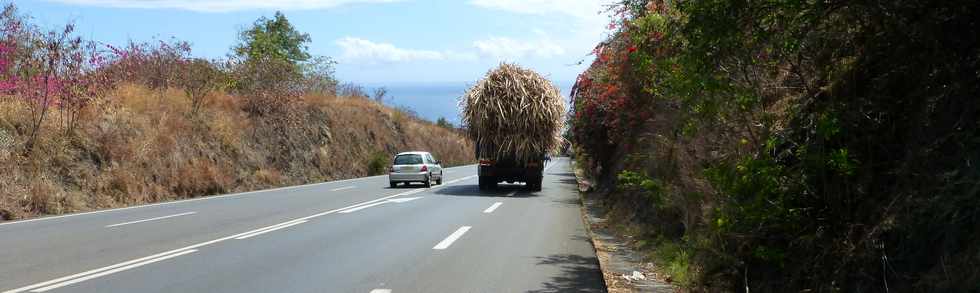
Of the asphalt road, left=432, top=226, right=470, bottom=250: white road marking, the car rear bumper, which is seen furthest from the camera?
the car rear bumper

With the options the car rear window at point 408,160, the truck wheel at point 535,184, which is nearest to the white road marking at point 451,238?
the truck wheel at point 535,184

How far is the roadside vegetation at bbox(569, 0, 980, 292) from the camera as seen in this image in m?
4.44

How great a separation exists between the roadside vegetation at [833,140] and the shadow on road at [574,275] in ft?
3.18

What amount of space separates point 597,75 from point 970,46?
508 inches

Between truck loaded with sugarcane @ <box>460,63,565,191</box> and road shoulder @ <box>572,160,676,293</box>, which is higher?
truck loaded with sugarcane @ <box>460,63,565,191</box>

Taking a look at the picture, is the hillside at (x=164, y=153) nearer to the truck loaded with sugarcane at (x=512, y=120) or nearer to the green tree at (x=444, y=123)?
the truck loaded with sugarcane at (x=512, y=120)

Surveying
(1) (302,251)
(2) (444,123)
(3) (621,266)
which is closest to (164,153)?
(1) (302,251)

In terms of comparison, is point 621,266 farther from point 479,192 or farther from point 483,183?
point 483,183

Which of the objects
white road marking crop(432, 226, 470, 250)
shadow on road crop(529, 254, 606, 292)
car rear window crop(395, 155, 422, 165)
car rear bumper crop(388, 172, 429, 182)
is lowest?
shadow on road crop(529, 254, 606, 292)

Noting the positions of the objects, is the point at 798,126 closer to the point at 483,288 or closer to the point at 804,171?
the point at 804,171

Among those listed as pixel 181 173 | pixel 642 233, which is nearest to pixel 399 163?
pixel 181 173

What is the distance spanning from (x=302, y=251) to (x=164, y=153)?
17644 millimetres

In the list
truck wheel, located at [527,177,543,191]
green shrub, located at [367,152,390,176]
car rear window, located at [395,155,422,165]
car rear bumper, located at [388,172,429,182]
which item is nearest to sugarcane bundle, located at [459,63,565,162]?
truck wheel, located at [527,177,543,191]

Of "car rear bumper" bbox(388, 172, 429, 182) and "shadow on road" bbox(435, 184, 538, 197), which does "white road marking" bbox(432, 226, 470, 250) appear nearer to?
"shadow on road" bbox(435, 184, 538, 197)
